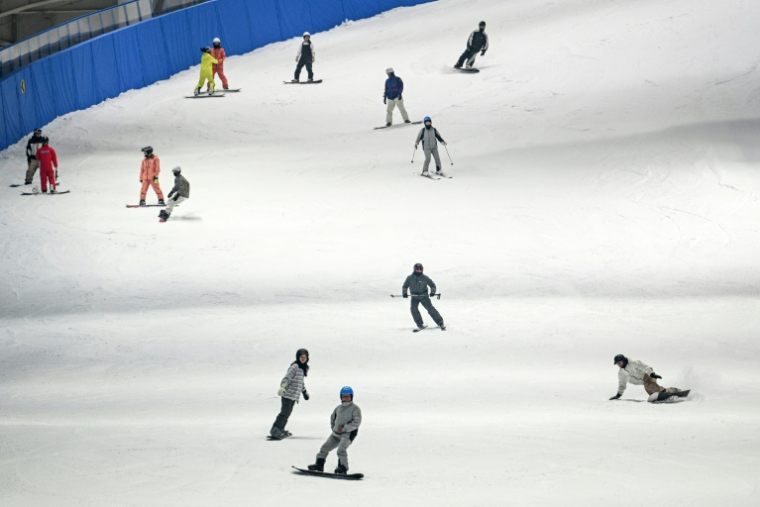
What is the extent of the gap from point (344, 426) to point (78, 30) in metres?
22.2

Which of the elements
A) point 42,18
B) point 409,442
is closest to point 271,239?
point 409,442

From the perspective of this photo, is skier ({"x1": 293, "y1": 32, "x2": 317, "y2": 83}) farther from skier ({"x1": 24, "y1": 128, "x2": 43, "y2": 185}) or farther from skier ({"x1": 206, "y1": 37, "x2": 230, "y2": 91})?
skier ({"x1": 24, "y1": 128, "x2": 43, "y2": 185})

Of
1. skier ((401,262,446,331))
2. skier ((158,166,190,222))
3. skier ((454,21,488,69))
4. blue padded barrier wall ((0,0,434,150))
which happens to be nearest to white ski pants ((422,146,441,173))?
skier ((158,166,190,222))

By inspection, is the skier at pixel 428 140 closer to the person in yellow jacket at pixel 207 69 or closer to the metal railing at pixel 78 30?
the person in yellow jacket at pixel 207 69

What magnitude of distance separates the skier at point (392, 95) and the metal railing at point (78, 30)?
8.83 metres

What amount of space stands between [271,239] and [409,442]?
9.68 meters

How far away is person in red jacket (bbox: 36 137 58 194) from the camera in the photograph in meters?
25.2

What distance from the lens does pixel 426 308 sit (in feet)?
60.1

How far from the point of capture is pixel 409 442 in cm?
1386

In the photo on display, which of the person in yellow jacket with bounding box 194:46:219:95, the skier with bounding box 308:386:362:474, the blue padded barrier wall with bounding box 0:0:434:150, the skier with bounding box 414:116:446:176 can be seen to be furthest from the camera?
the person in yellow jacket with bounding box 194:46:219:95

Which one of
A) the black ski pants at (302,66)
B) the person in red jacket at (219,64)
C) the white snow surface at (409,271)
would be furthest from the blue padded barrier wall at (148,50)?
the black ski pants at (302,66)

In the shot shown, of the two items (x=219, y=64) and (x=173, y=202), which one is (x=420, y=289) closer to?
(x=173, y=202)

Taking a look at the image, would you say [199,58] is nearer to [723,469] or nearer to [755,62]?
[755,62]

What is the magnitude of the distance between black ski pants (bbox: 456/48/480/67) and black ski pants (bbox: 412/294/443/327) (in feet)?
47.9
